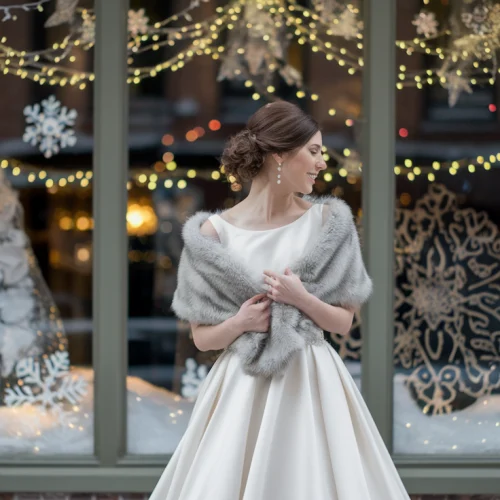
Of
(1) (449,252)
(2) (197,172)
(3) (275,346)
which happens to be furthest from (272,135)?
(1) (449,252)

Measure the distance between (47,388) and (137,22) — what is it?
2.02 metres

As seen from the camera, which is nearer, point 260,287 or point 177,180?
point 260,287

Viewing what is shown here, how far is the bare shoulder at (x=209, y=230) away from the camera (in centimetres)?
329

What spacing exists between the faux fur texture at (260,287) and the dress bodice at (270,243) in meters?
0.05

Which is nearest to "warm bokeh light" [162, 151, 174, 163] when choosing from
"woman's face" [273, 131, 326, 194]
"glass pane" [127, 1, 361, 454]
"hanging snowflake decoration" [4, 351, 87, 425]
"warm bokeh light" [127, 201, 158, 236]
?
"glass pane" [127, 1, 361, 454]

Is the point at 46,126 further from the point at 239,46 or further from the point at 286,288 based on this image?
the point at 286,288

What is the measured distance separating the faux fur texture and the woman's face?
0.15 m

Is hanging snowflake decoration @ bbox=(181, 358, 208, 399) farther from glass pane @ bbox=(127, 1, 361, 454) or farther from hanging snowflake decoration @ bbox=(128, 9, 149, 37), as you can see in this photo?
hanging snowflake decoration @ bbox=(128, 9, 149, 37)

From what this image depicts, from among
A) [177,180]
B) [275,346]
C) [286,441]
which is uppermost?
[177,180]

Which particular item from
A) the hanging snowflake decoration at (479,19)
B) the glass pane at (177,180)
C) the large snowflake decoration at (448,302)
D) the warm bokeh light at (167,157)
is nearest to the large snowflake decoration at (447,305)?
the large snowflake decoration at (448,302)

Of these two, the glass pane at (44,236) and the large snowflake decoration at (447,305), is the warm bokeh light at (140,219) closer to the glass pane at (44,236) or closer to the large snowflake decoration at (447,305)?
the glass pane at (44,236)

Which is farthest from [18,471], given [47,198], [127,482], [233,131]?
[233,131]

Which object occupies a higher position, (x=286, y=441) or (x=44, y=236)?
(x=44, y=236)

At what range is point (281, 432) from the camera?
311 centimetres
